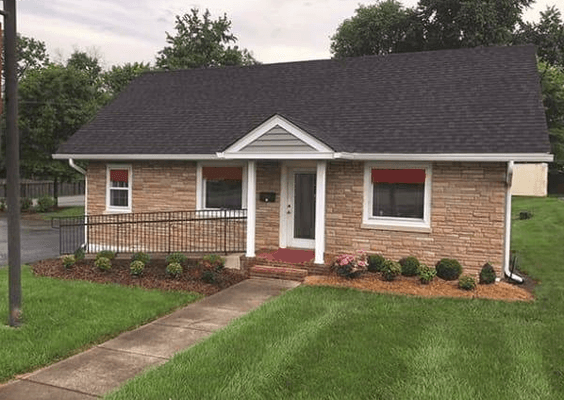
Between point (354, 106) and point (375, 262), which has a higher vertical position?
point (354, 106)

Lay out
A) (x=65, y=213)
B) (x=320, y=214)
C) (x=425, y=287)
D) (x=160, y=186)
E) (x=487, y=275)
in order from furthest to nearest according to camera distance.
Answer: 1. (x=65, y=213)
2. (x=160, y=186)
3. (x=320, y=214)
4. (x=487, y=275)
5. (x=425, y=287)

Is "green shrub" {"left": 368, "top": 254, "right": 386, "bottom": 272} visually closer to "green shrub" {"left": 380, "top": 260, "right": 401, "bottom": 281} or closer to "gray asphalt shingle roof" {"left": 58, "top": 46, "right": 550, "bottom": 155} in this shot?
"green shrub" {"left": 380, "top": 260, "right": 401, "bottom": 281}

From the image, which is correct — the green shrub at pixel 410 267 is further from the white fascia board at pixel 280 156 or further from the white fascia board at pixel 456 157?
the white fascia board at pixel 280 156

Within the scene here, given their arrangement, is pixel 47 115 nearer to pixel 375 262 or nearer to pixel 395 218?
pixel 395 218

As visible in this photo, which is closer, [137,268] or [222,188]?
[137,268]

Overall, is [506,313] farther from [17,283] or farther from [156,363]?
[17,283]

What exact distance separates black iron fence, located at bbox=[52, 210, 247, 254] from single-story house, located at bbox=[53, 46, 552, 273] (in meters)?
0.27

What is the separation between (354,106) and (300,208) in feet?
10.3

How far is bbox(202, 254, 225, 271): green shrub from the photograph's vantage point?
1124 centimetres

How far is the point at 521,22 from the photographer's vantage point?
123ft

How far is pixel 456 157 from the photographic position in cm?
1049

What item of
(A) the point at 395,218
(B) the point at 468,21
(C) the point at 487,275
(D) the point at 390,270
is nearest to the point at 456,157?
(A) the point at 395,218

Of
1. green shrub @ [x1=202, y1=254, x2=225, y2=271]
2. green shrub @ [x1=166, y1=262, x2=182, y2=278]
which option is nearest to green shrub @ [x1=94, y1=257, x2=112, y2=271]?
green shrub @ [x1=166, y1=262, x2=182, y2=278]

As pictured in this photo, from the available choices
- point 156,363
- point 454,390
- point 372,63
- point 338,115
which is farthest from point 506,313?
point 372,63
